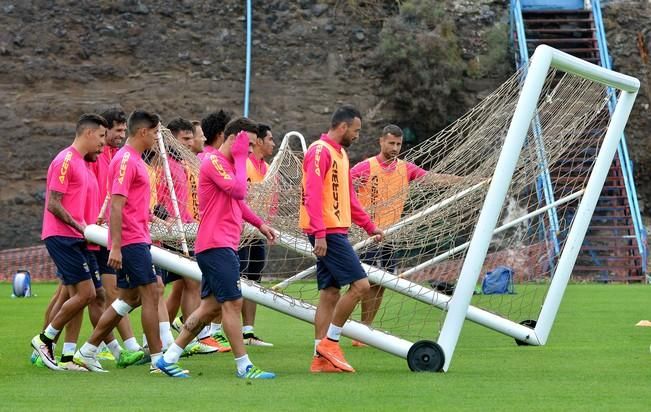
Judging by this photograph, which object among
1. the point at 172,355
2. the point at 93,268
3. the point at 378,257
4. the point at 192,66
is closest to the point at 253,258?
the point at 378,257

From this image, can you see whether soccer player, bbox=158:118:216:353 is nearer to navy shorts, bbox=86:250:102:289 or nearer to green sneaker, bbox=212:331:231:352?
green sneaker, bbox=212:331:231:352

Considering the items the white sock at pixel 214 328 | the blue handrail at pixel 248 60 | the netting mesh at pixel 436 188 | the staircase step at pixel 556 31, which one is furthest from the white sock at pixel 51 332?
the staircase step at pixel 556 31

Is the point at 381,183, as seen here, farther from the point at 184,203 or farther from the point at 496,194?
the point at 496,194

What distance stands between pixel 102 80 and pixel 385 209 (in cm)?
1990

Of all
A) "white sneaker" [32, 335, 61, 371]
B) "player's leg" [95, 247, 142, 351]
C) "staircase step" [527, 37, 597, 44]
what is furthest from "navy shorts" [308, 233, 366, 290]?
"staircase step" [527, 37, 597, 44]

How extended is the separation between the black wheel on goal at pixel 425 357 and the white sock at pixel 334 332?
58 centimetres

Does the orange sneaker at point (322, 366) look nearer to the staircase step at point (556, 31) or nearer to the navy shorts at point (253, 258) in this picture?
the navy shorts at point (253, 258)

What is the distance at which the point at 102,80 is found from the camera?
30.9 meters

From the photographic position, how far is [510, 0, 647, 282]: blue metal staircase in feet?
90.2

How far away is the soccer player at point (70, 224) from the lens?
33.7 feet

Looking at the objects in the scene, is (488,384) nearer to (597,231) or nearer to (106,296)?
(106,296)

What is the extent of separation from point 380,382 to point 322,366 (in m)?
0.95

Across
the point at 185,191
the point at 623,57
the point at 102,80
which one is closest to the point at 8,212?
the point at 102,80

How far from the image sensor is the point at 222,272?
9258 millimetres
